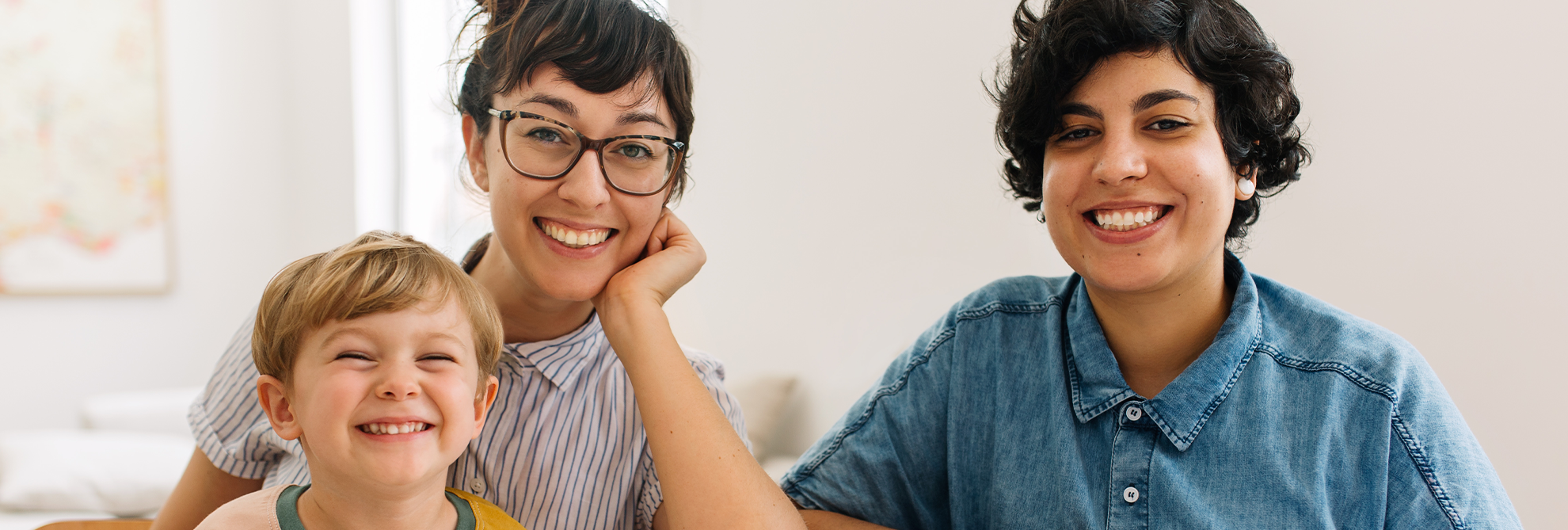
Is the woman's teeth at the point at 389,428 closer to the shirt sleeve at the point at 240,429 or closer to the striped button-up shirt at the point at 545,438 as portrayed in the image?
the striped button-up shirt at the point at 545,438

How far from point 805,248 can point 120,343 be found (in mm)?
3253

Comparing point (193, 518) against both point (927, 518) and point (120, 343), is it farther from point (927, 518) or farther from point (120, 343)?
point (120, 343)

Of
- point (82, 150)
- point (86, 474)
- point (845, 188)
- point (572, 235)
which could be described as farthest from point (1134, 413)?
point (82, 150)

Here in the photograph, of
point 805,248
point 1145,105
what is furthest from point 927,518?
point 805,248

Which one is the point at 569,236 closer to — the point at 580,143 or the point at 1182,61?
the point at 580,143

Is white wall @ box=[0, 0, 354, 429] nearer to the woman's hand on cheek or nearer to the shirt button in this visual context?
the woman's hand on cheek

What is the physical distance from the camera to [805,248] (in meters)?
3.19

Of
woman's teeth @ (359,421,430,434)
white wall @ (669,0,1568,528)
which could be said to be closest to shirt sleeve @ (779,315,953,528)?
woman's teeth @ (359,421,430,434)

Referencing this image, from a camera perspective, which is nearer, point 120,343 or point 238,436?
point 238,436

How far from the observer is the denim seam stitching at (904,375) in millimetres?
1427

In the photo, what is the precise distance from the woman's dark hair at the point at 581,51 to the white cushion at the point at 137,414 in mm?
3029

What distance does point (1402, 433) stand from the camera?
1114 millimetres

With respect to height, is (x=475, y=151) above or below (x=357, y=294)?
above

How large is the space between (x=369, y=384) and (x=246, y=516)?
255mm
